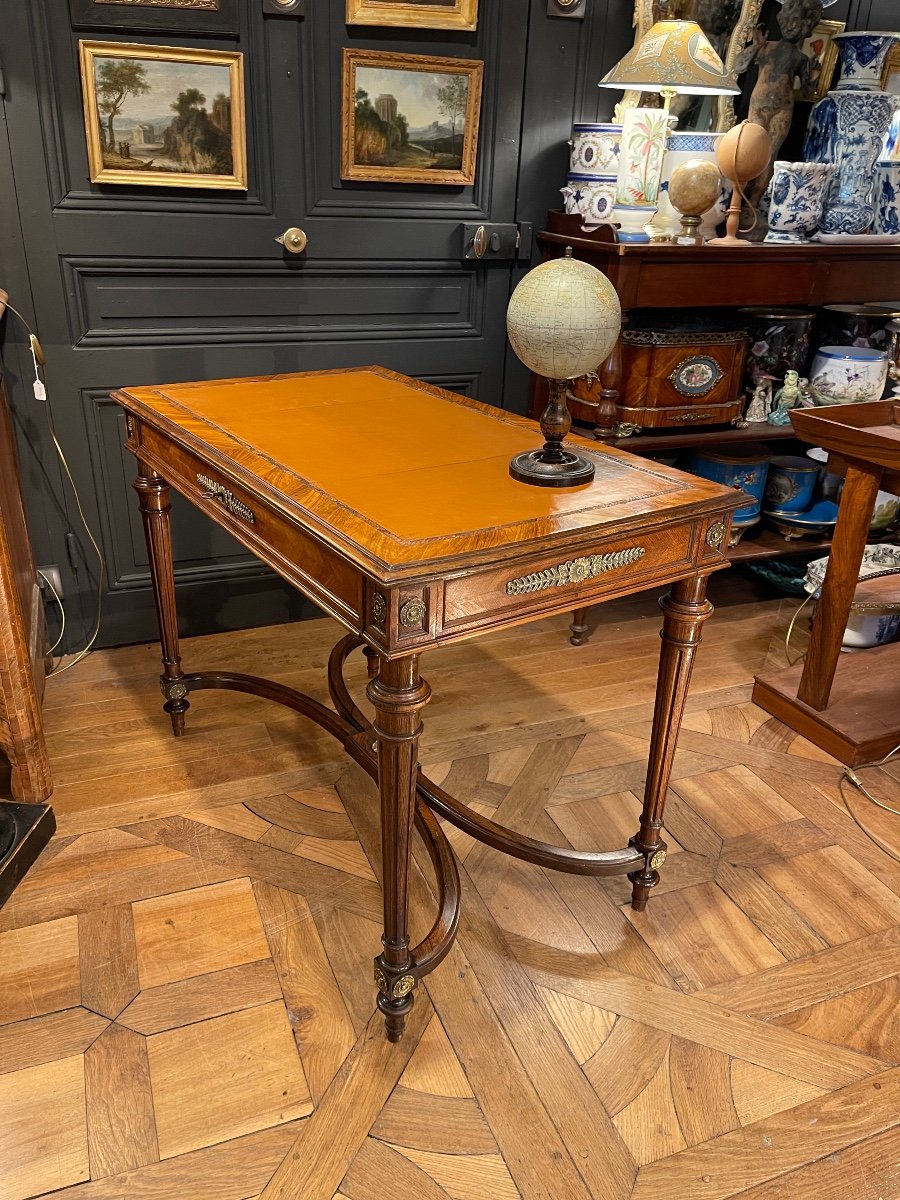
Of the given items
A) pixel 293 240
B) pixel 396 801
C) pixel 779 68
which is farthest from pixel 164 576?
pixel 779 68

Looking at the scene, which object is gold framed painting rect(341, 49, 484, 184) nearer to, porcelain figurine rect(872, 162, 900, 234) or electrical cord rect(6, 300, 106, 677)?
electrical cord rect(6, 300, 106, 677)

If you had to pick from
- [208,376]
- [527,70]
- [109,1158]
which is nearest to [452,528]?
[109,1158]

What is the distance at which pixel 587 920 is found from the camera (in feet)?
6.58

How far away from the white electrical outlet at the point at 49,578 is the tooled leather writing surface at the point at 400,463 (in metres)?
0.92

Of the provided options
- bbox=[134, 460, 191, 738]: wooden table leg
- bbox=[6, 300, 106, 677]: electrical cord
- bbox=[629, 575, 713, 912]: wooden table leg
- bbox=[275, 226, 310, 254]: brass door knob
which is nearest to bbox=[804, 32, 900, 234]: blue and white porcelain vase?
bbox=[275, 226, 310, 254]: brass door knob

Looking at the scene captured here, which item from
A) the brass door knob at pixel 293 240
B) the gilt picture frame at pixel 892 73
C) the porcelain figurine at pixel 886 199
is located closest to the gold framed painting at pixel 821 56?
the gilt picture frame at pixel 892 73

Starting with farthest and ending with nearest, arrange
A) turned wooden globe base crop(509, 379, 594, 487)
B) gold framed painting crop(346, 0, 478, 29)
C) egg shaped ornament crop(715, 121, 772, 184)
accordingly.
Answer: egg shaped ornament crop(715, 121, 772, 184) → gold framed painting crop(346, 0, 478, 29) → turned wooden globe base crop(509, 379, 594, 487)

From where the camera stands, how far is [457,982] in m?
1.84

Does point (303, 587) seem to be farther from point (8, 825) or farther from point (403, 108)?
point (403, 108)

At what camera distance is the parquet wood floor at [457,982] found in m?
1.51

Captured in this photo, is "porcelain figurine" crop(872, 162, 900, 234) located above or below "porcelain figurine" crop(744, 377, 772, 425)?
above

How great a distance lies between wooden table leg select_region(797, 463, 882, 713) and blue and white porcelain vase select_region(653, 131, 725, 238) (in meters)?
1.01

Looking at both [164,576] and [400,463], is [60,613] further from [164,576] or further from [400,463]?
[400,463]

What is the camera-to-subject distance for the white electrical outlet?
2895 millimetres
